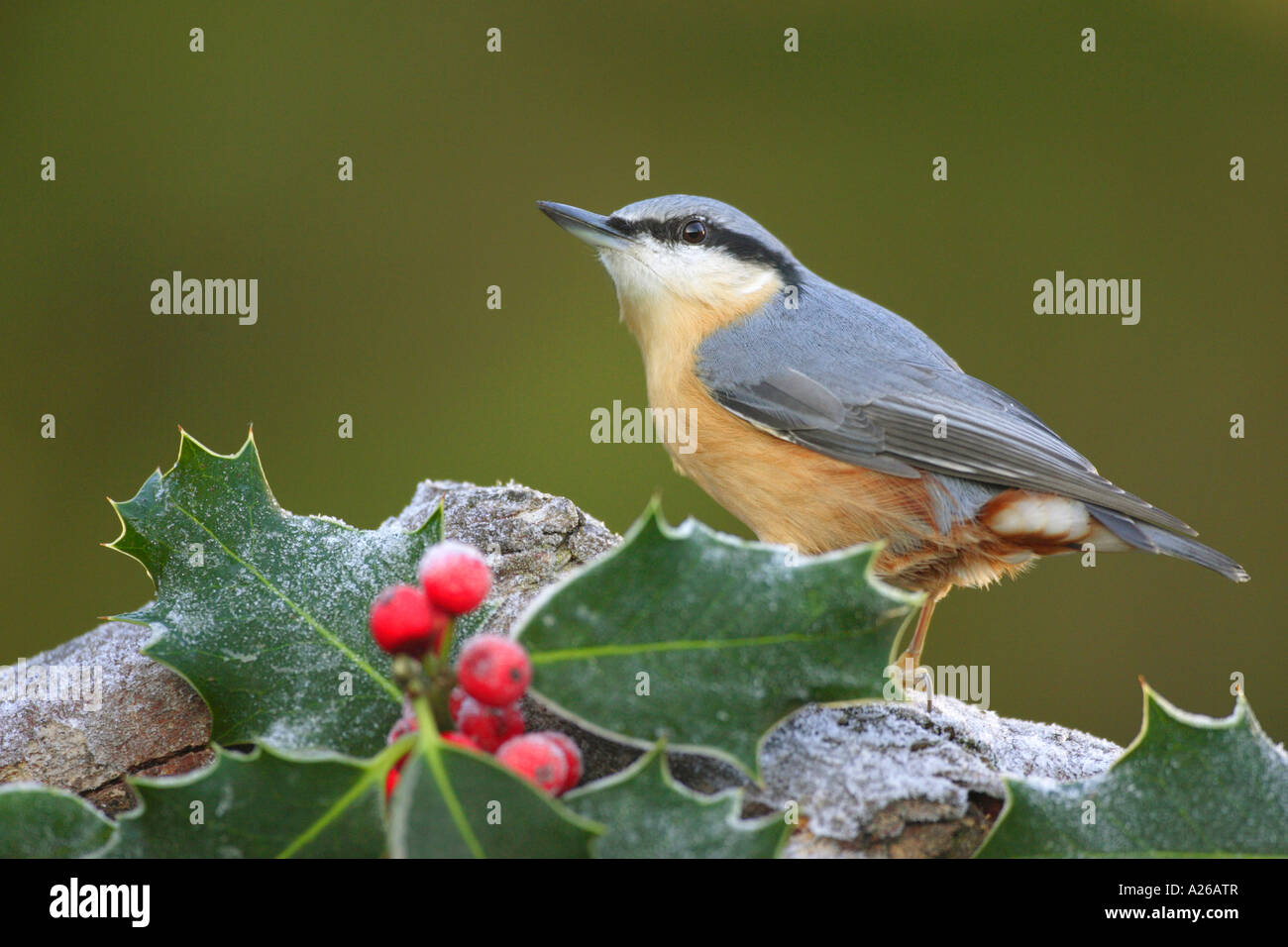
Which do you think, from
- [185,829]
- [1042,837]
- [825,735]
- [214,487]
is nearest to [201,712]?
[214,487]

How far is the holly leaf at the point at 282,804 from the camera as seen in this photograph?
0.64 meters

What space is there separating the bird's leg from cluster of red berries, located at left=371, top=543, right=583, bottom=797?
2.55 ft

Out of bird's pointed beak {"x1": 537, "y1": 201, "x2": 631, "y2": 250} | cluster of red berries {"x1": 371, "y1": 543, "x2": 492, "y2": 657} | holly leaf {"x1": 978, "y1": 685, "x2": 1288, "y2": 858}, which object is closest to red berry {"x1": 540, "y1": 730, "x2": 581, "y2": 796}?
cluster of red berries {"x1": 371, "y1": 543, "x2": 492, "y2": 657}

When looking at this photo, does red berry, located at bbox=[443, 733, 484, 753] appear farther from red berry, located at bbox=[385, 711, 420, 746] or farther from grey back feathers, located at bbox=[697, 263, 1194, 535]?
grey back feathers, located at bbox=[697, 263, 1194, 535]

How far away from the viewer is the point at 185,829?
662mm

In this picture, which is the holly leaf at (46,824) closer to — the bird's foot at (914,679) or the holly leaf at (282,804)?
the holly leaf at (282,804)

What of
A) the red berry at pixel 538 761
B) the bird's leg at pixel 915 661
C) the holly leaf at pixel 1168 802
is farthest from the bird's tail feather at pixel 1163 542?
the red berry at pixel 538 761

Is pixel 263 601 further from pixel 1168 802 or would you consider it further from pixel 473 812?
pixel 1168 802

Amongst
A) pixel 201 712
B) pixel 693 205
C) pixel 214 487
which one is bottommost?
pixel 201 712

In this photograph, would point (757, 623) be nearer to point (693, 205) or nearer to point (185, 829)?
point (185, 829)

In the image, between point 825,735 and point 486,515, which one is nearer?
point 825,735

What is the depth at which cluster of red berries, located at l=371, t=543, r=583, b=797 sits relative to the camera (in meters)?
0.65

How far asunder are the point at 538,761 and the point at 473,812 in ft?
0.30
